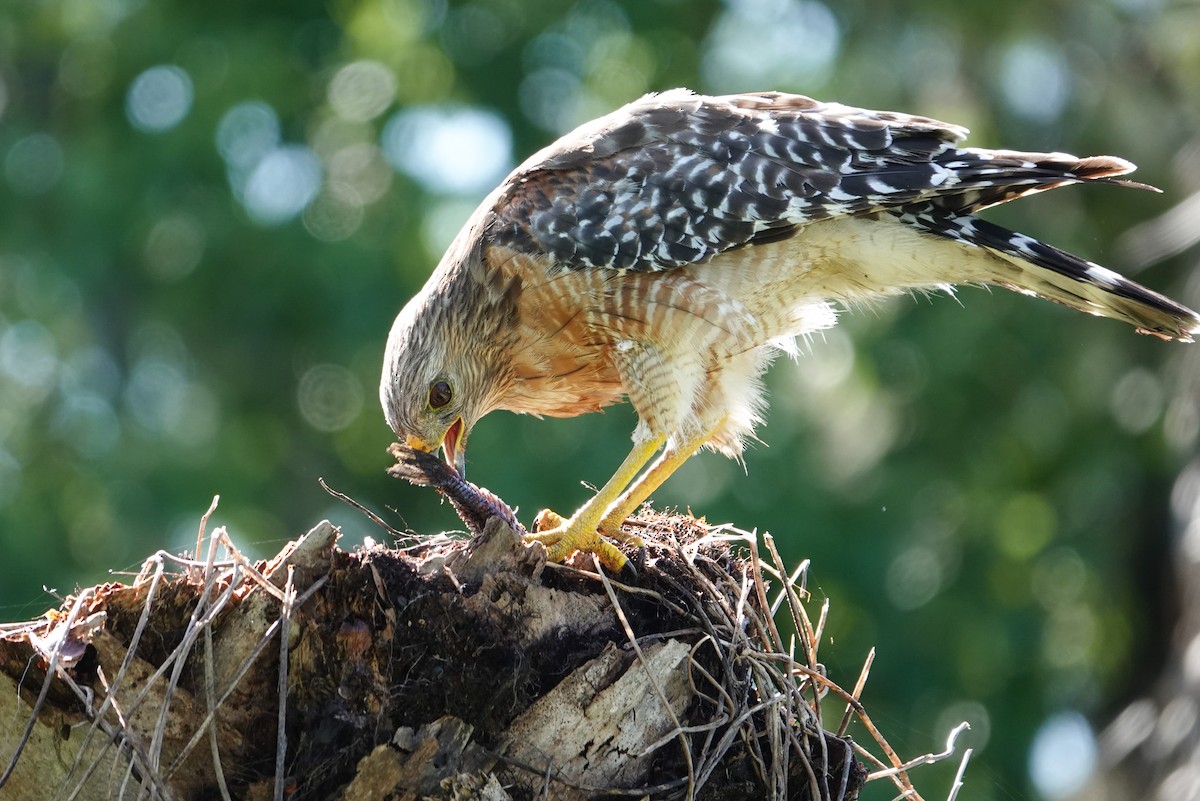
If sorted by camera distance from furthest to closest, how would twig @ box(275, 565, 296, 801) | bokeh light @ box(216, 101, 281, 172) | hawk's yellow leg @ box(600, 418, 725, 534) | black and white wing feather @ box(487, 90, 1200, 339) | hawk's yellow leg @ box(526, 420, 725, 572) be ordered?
bokeh light @ box(216, 101, 281, 172) → black and white wing feather @ box(487, 90, 1200, 339) → hawk's yellow leg @ box(600, 418, 725, 534) → hawk's yellow leg @ box(526, 420, 725, 572) → twig @ box(275, 565, 296, 801)

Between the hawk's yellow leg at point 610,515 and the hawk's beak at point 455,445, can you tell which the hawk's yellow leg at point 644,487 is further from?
the hawk's beak at point 455,445

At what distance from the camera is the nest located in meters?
3.07

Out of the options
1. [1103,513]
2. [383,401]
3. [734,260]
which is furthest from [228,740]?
[1103,513]

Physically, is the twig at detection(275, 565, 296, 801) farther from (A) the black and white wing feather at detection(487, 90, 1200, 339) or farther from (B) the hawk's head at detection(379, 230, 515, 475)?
(A) the black and white wing feather at detection(487, 90, 1200, 339)

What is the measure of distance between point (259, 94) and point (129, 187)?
131 cm

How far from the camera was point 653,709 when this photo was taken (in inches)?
131

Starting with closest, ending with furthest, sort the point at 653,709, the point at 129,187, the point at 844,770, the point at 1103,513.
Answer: the point at 653,709, the point at 844,770, the point at 1103,513, the point at 129,187

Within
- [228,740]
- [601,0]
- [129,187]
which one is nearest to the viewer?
[228,740]

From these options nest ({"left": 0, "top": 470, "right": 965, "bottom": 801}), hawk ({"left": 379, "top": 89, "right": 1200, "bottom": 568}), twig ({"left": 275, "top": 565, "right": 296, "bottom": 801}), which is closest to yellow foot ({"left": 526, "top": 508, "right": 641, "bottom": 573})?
hawk ({"left": 379, "top": 89, "right": 1200, "bottom": 568})

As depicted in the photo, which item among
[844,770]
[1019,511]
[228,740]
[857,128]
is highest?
[857,128]

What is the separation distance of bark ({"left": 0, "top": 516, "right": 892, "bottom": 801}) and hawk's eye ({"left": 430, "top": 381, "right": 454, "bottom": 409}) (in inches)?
54.1

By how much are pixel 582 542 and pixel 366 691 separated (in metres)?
1.06

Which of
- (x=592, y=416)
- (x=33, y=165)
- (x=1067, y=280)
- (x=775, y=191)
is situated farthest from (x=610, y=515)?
(x=33, y=165)

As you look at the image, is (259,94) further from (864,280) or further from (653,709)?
(653,709)
